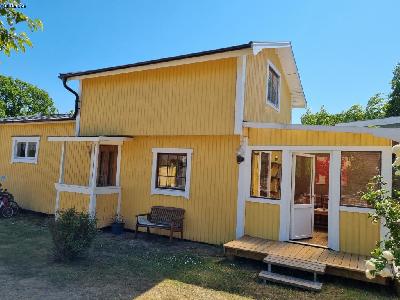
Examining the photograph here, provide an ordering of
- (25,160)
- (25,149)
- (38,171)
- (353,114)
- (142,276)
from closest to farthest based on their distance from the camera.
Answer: (142,276) → (38,171) → (25,160) → (25,149) → (353,114)

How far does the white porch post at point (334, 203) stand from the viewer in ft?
24.4

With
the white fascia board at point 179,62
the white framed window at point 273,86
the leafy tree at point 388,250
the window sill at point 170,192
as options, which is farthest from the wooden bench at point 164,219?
the leafy tree at point 388,250

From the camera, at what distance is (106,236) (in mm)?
9484

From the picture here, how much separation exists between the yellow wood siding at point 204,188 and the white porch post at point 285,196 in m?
1.27

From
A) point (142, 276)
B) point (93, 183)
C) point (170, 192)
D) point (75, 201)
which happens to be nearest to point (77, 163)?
point (75, 201)

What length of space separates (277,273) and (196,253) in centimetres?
217

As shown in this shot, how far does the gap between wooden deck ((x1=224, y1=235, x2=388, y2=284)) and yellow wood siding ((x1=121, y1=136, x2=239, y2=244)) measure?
3.42 feet

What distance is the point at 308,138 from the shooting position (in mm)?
7848

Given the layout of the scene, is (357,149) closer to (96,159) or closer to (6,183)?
(96,159)

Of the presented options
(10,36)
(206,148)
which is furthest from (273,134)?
(10,36)

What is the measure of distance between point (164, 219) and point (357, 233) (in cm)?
516

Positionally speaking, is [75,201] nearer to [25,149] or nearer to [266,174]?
[25,149]

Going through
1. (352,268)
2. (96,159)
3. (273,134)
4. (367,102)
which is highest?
(367,102)

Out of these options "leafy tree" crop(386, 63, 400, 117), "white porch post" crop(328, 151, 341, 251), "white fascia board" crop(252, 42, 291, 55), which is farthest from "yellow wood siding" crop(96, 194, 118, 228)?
"leafy tree" crop(386, 63, 400, 117)
